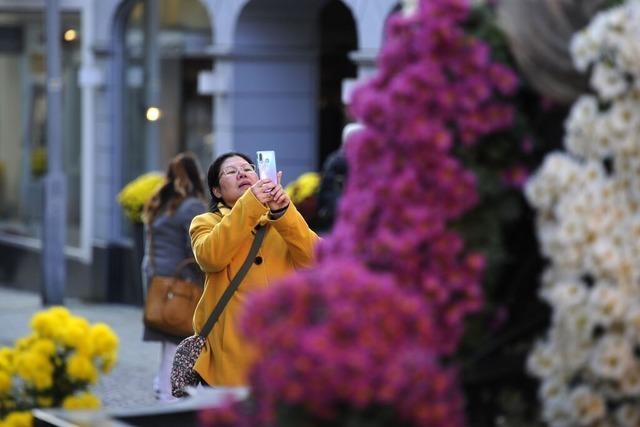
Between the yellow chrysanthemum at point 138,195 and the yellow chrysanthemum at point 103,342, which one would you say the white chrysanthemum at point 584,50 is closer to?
the yellow chrysanthemum at point 103,342

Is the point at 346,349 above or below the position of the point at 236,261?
above

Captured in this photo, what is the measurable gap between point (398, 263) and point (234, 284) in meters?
3.46

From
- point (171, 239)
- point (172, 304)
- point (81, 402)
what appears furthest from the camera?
point (171, 239)

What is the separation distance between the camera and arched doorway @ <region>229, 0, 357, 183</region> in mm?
19125

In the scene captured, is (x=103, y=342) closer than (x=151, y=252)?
Yes

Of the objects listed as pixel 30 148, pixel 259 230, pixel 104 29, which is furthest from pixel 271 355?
pixel 30 148

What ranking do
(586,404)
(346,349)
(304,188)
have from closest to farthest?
(346,349)
(586,404)
(304,188)

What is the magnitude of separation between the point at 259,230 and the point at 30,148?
18.3 m

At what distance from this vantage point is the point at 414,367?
300cm

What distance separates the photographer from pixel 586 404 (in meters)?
3.25

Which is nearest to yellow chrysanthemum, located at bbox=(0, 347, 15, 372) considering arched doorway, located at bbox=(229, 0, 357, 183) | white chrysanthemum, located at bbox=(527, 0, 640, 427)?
white chrysanthemum, located at bbox=(527, 0, 640, 427)

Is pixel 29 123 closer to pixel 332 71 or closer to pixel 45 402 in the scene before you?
pixel 332 71

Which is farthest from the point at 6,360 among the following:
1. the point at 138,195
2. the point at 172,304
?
the point at 138,195

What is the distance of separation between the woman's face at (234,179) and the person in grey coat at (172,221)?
140 inches
